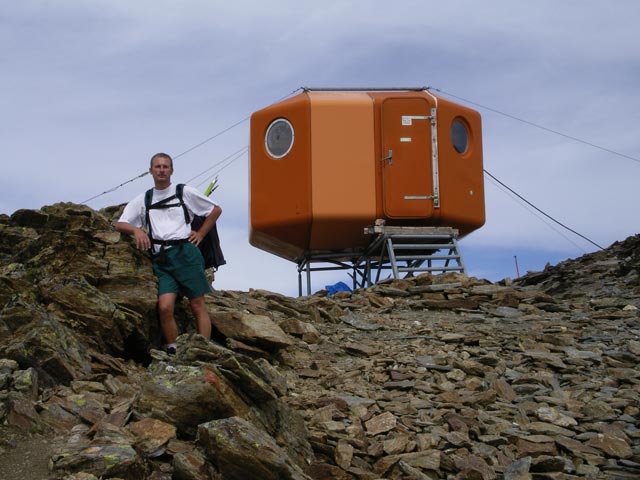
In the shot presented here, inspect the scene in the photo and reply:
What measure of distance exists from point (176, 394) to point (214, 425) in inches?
23.8

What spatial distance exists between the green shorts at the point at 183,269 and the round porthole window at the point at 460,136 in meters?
8.72

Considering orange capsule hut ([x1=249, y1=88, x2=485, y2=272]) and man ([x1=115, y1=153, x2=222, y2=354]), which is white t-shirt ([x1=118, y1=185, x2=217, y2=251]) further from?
orange capsule hut ([x1=249, y1=88, x2=485, y2=272])

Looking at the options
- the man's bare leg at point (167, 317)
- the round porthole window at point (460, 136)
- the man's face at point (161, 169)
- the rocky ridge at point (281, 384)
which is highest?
the round porthole window at point (460, 136)

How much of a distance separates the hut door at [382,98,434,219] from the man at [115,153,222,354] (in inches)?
285

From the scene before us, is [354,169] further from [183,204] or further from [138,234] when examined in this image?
[138,234]

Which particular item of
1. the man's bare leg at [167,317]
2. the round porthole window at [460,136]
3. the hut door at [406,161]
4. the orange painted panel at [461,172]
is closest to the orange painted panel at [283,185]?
the hut door at [406,161]

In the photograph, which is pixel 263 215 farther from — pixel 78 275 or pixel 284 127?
pixel 78 275

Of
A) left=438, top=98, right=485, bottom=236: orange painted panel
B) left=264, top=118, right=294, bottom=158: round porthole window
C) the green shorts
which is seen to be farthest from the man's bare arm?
left=438, top=98, right=485, bottom=236: orange painted panel

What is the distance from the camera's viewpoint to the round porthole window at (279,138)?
14.6m

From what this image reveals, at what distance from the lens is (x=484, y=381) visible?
311 inches

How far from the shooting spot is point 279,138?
14.8m

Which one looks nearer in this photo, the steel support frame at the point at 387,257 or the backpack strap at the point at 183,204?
the backpack strap at the point at 183,204

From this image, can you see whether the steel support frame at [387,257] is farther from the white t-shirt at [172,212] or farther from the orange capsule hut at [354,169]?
the white t-shirt at [172,212]

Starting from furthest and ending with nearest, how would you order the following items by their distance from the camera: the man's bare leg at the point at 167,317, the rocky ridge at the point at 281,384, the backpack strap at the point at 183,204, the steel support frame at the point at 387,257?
the steel support frame at the point at 387,257, the backpack strap at the point at 183,204, the man's bare leg at the point at 167,317, the rocky ridge at the point at 281,384
